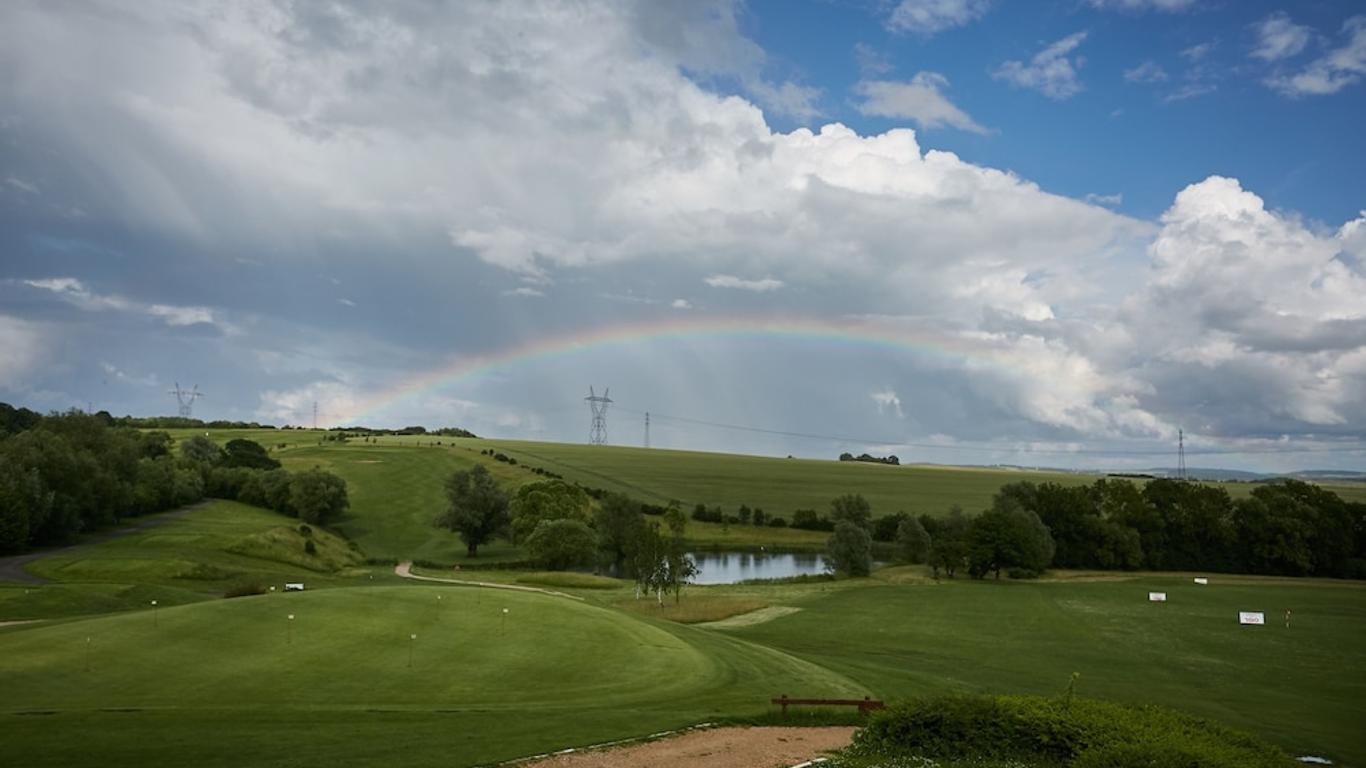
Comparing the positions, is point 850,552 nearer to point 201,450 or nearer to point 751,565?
point 751,565

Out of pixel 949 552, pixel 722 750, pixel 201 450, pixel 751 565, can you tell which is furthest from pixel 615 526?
pixel 722 750

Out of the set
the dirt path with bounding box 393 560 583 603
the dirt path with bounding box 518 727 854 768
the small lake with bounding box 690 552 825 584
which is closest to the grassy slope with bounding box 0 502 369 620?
the dirt path with bounding box 393 560 583 603

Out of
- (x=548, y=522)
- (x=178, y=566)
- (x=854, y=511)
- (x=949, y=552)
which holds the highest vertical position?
(x=854, y=511)

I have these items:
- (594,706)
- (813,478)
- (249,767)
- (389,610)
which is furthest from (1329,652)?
(813,478)

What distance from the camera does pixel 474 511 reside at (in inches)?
4656

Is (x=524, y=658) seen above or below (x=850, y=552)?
above

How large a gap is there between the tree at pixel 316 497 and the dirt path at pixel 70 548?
41.0 ft

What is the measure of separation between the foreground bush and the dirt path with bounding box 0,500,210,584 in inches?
2610

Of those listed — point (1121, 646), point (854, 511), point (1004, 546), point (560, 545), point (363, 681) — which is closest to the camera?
point (363, 681)

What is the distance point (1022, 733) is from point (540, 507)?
10277cm

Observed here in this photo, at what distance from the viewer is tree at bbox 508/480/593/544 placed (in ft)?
382

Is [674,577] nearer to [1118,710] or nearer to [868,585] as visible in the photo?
[868,585]

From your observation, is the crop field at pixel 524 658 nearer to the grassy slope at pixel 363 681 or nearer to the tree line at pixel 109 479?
the grassy slope at pixel 363 681

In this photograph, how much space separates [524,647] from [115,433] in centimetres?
10182
